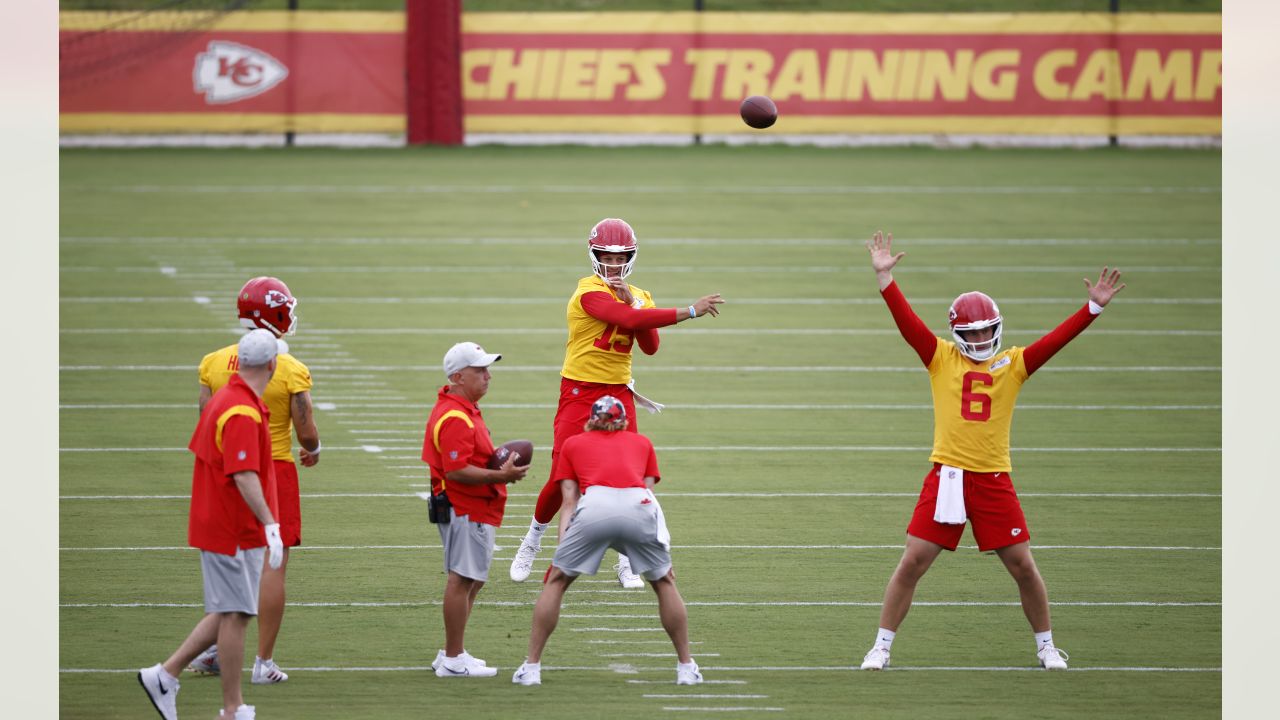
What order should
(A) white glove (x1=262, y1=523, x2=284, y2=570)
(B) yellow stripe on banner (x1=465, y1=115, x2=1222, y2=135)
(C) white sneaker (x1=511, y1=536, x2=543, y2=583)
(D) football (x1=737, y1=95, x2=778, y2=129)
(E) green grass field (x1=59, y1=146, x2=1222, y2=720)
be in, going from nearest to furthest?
(A) white glove (x1=262, y1=523, x2=284, y2=570)
(E) green grass field (x1=59, y1=146, x2=1222, y2=720)
(C) white sneaker (x1=511, y1=536, x2=543, y2=583)
(D) football (x1=737, y1=95, x2=778, y2=129)
(B) yellow stripe on banner (x1=465, y1=115, x2=1222, y2=135)

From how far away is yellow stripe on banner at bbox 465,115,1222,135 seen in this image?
30.8 metres

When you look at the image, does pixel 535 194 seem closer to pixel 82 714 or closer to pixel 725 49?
pixel 725 49

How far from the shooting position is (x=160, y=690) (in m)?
7.34

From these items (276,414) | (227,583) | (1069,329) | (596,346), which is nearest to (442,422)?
(276,414)

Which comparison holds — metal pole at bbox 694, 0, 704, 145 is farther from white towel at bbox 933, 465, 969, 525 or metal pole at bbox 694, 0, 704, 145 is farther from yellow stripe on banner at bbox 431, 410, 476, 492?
yellow stripe on banner at bbox 431, 410, 476, 492

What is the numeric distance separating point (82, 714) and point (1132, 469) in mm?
8718

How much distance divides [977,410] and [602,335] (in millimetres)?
2328

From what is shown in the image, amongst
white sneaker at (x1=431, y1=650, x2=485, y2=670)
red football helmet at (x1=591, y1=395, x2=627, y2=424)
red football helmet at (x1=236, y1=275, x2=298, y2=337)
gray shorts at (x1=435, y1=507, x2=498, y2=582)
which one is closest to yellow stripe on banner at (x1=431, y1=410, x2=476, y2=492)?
gray shorts at (x1=435, y1=507, x2=498, y2=582)

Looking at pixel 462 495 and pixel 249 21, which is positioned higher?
pixel 249 21

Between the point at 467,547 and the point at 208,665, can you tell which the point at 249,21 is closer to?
the point at 208,665

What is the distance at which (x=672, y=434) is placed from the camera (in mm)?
14508

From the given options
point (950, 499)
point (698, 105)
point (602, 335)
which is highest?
point (698, 105)

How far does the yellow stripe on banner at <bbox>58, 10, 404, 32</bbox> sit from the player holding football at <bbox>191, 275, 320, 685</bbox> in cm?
2283

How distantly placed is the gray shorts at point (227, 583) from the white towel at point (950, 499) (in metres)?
3.42
